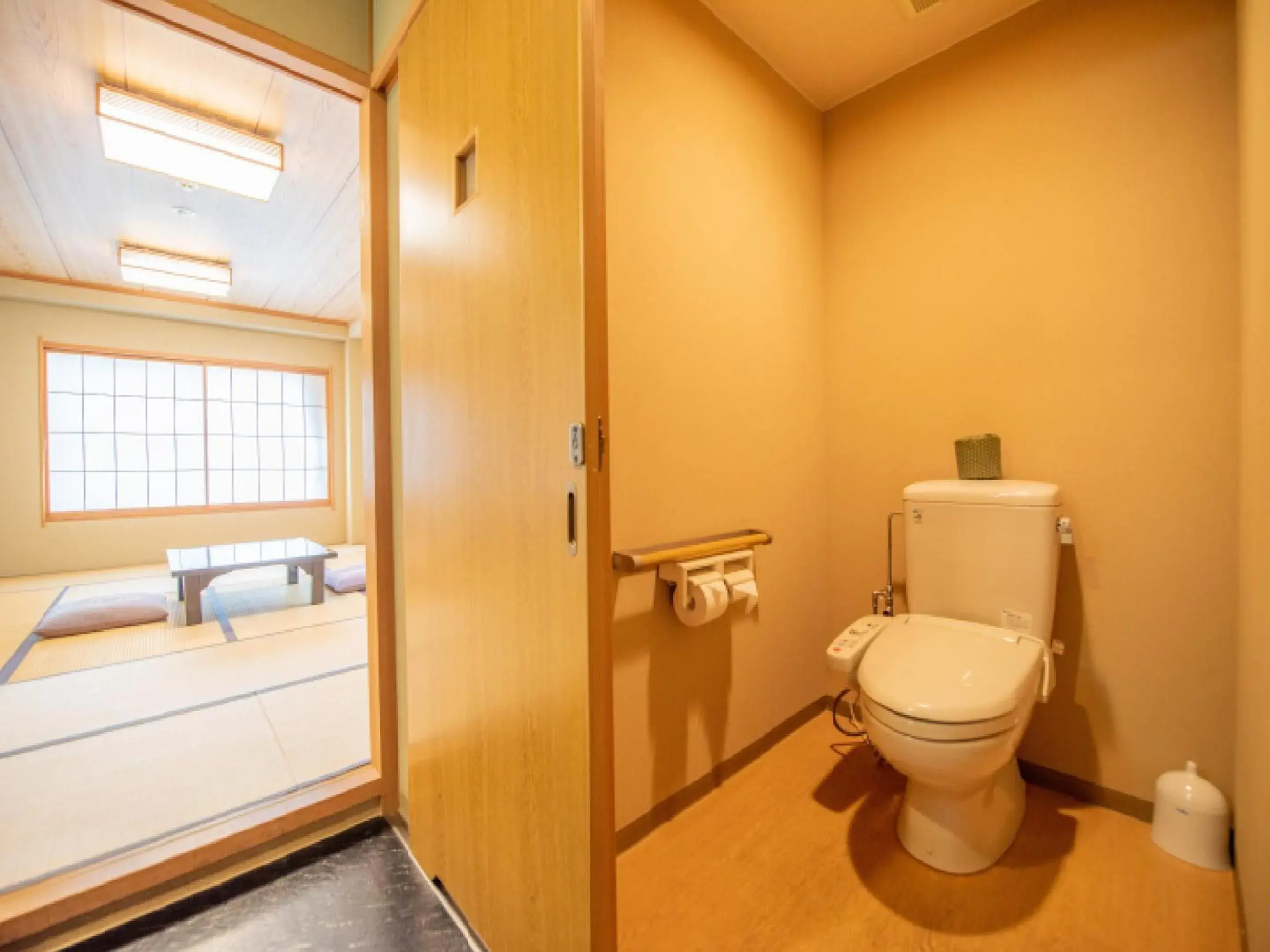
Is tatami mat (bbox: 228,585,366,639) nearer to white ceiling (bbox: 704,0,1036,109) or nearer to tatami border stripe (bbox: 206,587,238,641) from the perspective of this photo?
tatami border stripe (bbox: 206,587,238,641)

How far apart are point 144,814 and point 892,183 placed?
10.1ft

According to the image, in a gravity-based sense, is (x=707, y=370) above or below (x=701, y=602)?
above

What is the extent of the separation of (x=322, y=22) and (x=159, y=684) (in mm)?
2656

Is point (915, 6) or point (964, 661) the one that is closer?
point (964, 661)

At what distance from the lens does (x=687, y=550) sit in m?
1.42

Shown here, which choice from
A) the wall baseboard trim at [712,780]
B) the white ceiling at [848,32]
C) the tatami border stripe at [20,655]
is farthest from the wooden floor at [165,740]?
the white ceiling at [848,32]

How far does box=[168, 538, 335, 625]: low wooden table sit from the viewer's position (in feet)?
10.5

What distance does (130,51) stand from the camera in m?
1.89

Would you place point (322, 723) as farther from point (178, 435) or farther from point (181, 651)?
point (178, 435)

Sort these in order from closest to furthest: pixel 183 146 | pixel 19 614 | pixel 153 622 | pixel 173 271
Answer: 1. pixel 183 146
2. pixel 153 622
3. pixel 19 614
4. pixel 173 271

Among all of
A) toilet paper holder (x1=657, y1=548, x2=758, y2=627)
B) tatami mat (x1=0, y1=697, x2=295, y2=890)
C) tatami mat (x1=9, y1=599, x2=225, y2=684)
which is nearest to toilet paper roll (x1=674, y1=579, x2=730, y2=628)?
toilet paper holder (x1=657, y1=548, x2=758, y2=627)

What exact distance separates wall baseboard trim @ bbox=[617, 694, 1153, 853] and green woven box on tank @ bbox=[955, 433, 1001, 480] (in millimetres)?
917

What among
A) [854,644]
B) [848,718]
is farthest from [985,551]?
[848,718]

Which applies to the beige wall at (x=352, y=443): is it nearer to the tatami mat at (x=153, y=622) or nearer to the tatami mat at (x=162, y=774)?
the tatami mat at (x=153, y=622)
